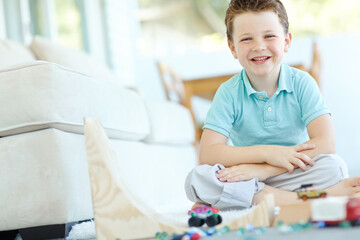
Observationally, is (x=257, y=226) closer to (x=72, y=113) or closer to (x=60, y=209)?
(x=60, y=209)

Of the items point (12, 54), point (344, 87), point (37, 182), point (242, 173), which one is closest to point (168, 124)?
point (12, 54)

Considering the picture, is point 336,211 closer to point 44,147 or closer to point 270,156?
point 270,156

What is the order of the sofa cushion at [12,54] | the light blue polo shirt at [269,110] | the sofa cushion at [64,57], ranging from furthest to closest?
1. the sofa cushion at [64,57]
2. the sofa cushion at [12,54]
3. the light blue polo shirt at [269,110]

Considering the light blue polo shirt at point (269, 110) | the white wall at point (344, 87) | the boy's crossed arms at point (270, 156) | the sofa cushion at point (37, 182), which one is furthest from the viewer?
the white wall at point (344, 87)

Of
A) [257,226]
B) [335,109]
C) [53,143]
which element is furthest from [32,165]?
[335,109]

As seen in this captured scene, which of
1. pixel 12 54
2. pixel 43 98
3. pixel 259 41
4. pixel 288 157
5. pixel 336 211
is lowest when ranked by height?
pixel 336 211

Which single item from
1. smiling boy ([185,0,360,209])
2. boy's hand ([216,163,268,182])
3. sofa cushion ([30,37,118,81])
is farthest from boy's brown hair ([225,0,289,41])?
sofa cushion ([30,37,118,81])

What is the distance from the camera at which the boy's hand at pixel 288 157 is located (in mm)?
1214

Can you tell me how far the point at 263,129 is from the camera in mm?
→ 1369

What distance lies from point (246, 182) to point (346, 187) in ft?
0.88

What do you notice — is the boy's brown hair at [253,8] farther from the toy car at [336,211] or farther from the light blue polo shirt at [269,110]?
the toy car at [336,211]

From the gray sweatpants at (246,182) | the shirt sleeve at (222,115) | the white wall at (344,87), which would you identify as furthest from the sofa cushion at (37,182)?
the white wall at (344,87)

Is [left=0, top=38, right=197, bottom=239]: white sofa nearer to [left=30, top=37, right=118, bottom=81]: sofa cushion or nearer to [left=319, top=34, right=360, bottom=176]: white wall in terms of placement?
[left=30, top=37, right=118, bottom=81]: sofa cushion

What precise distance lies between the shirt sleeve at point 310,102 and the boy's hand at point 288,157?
13 centimetres
